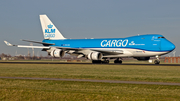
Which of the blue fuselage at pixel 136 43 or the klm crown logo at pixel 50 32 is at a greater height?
the klm crown logo at pixel 50 32

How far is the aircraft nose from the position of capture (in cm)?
5169

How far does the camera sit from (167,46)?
51906 mm

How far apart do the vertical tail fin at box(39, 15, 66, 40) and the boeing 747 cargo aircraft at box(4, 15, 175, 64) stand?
1845mm

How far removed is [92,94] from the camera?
15938 millimetres

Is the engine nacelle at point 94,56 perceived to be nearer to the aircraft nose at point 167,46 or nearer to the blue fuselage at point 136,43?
the blue fuselage at point 136,43

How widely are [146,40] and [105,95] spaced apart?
3994cm

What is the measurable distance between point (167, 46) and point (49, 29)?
97.9 ft

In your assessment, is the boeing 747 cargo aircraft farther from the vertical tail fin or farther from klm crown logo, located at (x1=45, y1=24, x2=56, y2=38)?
klm crown logo, located at (x1=45, y1=24, x2=56, y2=38)

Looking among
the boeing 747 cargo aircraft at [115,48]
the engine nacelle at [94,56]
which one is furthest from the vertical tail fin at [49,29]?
the engine nacelle at [94,56]

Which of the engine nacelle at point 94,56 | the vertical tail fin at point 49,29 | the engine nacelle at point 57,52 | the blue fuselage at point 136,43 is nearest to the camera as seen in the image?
the blue fuselage at point 136,43

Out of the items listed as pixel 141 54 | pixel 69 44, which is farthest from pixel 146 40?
pixel 69 44

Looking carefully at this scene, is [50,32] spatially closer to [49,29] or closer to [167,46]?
[49,29]

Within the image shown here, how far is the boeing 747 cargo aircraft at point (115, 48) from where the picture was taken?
5288 centimetres

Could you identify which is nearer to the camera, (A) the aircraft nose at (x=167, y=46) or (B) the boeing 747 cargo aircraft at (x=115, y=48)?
(A) the aircraft nose at (x=167, y=46)
